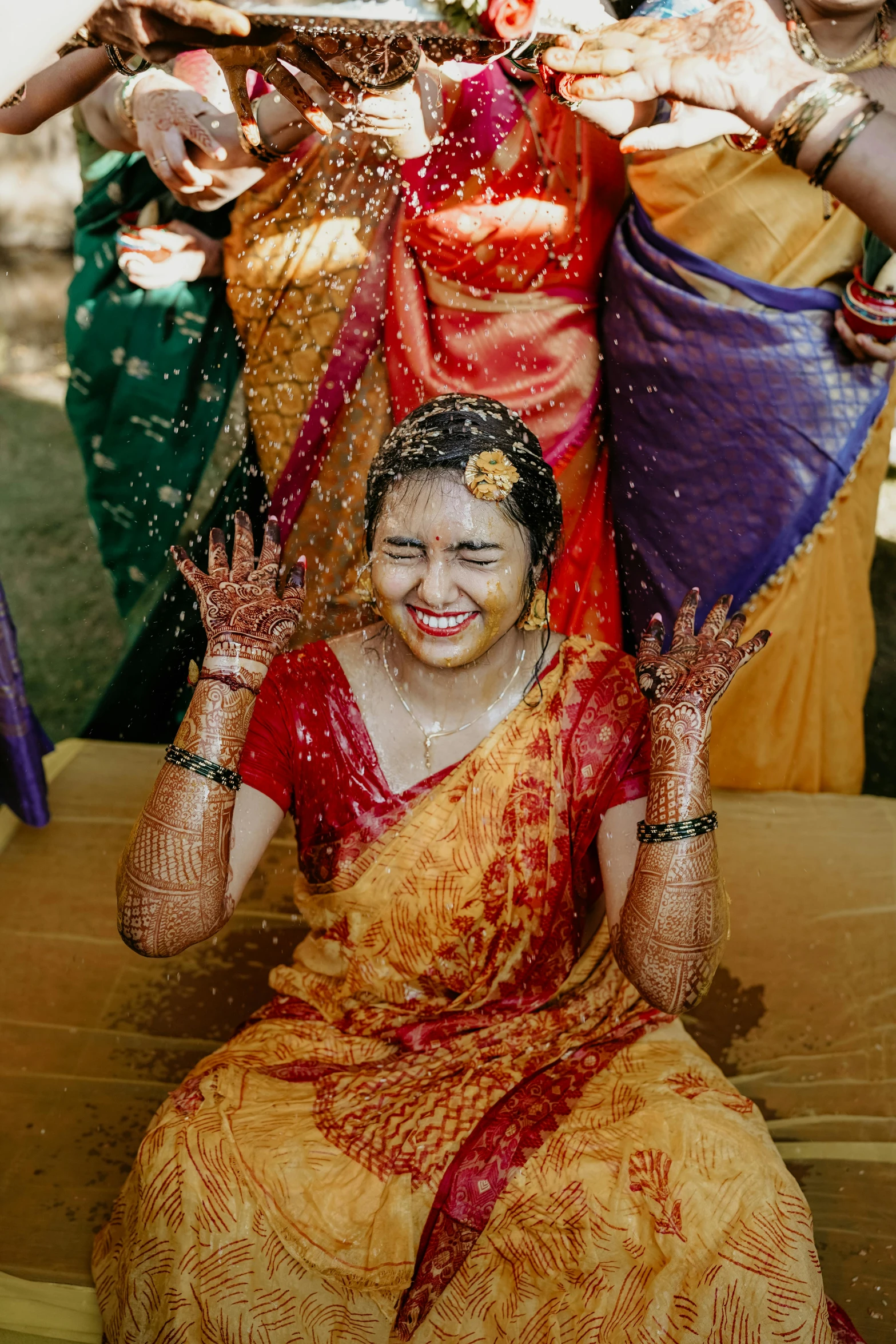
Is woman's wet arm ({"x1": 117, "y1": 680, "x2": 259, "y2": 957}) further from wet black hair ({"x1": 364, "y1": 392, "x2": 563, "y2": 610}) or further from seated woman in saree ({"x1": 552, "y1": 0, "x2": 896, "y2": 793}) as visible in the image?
seated woman in saree ({"x1": 552, "y1": 0, "x2": 896, "y2": 793})

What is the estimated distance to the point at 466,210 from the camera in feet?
10.5

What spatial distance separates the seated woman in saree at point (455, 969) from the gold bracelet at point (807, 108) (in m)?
0.73

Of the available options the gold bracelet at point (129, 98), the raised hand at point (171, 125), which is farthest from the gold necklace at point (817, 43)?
the gold bracelet at point (129, 98)

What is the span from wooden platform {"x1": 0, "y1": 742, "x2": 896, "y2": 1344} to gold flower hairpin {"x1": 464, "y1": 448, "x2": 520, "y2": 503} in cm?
163

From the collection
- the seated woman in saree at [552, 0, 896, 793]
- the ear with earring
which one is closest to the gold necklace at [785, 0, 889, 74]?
the seated woman in saree at [552, 0, 896, 793]

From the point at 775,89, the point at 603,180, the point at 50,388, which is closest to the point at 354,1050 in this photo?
the point at 775,89

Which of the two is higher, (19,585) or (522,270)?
(522,270)

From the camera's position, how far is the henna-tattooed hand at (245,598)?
225 cm

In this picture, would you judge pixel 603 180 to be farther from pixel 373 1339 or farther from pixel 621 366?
pixel 373 1339

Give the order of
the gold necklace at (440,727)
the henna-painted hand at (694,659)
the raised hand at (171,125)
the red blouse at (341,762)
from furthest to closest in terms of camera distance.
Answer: the raised hand at (171,125)
the gold necklace at (440,727)
the red blouse at (341,762)
the henna-painted hand at (694,659)

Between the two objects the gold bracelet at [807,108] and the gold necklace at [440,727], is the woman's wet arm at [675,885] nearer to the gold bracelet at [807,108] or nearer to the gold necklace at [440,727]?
the gold necklace at [440,727]

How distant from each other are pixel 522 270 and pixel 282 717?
1488 mm

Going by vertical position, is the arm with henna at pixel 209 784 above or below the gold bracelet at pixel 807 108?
below

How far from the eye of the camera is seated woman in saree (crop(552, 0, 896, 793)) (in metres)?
3.28
